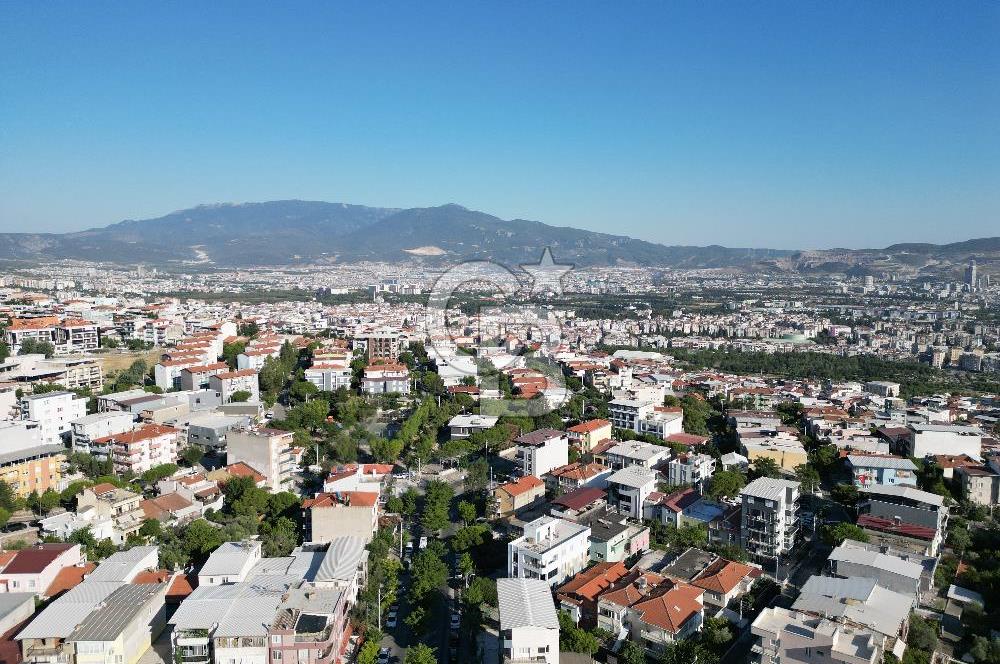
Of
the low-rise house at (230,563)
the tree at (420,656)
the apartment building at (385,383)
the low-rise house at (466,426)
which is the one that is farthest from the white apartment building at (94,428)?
the tree at (420,656)

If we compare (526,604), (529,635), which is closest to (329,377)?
(526,604)

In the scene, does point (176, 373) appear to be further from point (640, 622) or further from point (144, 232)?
point (144, 232)

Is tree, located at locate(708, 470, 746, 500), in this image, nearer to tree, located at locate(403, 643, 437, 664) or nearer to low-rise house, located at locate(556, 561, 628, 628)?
low-rise house, located at locate(556, 561, 628, 628)

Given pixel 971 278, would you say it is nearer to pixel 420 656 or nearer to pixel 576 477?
pixel 576 477

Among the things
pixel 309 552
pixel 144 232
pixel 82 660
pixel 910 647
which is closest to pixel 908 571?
pixel 910 647

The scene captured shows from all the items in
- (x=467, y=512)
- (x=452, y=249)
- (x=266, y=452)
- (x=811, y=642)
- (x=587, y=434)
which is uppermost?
(x=452, y=249)

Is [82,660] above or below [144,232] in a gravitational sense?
below

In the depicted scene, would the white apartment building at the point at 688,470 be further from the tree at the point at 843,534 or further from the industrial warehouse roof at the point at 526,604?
the industrial warehouse roof at the point at 526,604
